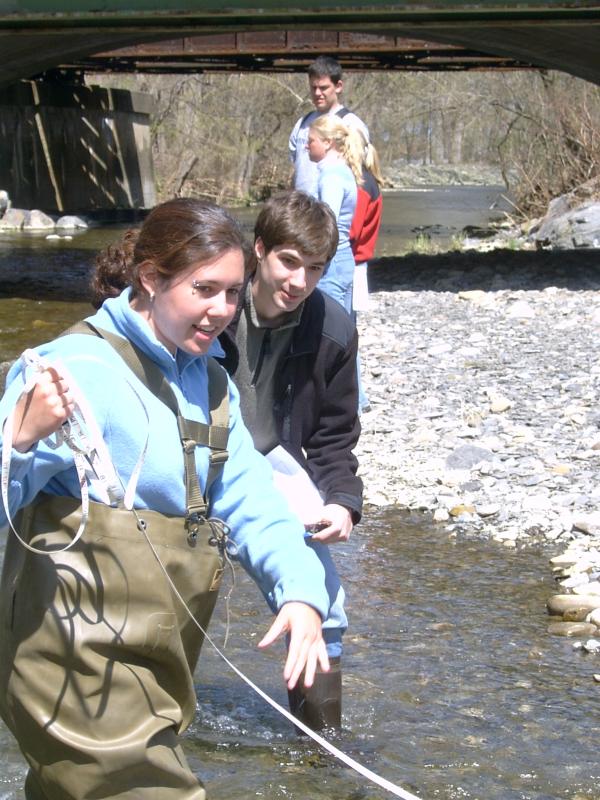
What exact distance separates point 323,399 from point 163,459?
1.34 m

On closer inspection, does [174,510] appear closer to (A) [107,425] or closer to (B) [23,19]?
(A) [107,425]

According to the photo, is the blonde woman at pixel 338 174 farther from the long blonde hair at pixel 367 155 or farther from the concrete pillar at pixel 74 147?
the concrete pillar at pixel 74 147

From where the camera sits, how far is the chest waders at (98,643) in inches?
104

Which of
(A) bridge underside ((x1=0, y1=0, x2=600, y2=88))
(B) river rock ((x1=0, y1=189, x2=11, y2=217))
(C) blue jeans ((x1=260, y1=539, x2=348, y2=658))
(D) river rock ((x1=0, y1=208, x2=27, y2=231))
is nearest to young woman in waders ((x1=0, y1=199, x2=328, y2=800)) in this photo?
(C) blue jeans ((x1=260, y1=539, x2=348, y2=658))

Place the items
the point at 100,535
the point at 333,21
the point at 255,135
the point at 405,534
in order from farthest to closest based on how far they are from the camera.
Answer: the point at 255,135 → the point at 333,21 → the point at 405,534 → the point at 100,535

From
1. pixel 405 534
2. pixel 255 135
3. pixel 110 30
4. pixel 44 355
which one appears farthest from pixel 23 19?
pixel 255 135

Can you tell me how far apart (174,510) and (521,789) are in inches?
75.8

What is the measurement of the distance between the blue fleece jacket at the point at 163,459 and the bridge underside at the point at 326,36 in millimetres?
11383

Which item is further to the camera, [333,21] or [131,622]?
[333,21]

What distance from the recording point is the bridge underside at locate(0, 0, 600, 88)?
45.2 feet

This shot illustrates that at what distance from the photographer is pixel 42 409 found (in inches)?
94.0

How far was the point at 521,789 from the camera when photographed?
13.3ft

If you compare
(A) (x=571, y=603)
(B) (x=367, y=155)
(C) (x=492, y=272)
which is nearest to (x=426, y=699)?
(A) (x=571, y=603)

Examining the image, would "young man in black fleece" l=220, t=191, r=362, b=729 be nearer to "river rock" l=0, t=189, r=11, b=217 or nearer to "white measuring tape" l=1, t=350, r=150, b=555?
"white measuring tape" l=1, t=350, r=150, b=555
